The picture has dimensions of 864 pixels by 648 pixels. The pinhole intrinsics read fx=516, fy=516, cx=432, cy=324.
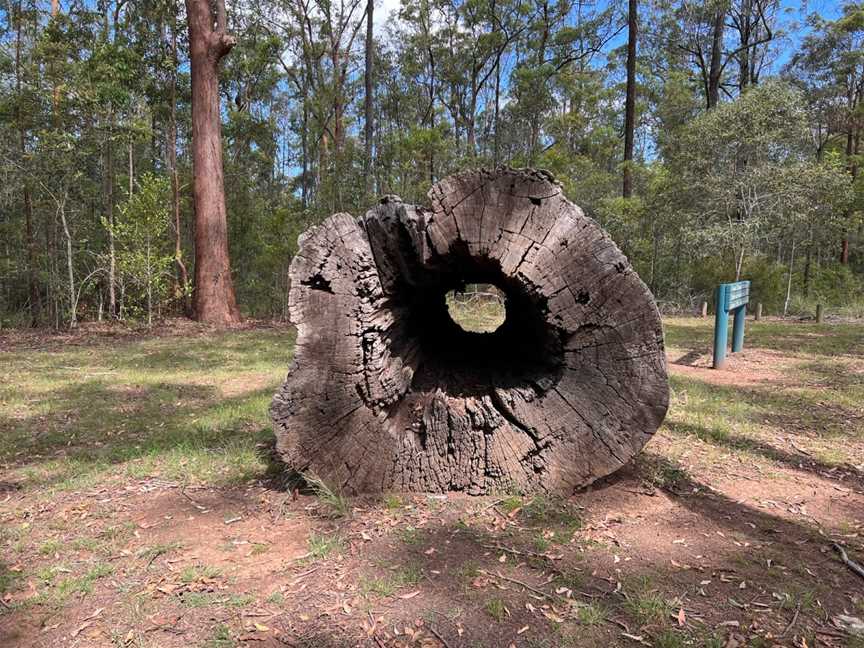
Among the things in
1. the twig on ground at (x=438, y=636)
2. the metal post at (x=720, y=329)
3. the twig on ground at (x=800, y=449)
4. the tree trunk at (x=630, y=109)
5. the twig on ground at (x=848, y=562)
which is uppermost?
the tree trunk at (x=630, y=109)

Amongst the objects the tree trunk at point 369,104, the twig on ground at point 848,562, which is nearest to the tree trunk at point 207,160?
the tree trunk at point 369,104

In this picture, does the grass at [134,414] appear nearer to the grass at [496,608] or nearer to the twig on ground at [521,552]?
the twig on ground at [521,552]

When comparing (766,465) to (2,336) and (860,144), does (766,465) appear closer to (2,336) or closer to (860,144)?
(2,336)

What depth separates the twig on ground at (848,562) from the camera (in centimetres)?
209

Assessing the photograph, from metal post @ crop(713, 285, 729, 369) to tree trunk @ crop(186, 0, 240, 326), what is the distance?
882cm

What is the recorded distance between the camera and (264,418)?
4.29 m

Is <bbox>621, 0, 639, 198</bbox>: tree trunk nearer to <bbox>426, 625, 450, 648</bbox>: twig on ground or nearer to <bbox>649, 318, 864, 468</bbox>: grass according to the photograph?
<bbox>649, 318, 864, 468</bbox>: grass

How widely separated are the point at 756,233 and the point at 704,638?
12.6 metres

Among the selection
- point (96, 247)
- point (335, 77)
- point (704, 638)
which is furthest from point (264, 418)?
point (335, 77)

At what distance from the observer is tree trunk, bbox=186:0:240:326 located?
10.1 m

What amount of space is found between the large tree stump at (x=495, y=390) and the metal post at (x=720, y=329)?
4.25 metres

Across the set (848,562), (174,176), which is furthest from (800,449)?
(174,176)

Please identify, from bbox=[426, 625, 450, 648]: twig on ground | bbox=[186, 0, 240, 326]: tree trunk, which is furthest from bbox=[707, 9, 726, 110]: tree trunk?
bbox=[426, 625, 450, 648]: twig on ground

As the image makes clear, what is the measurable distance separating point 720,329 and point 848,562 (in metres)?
4.52
